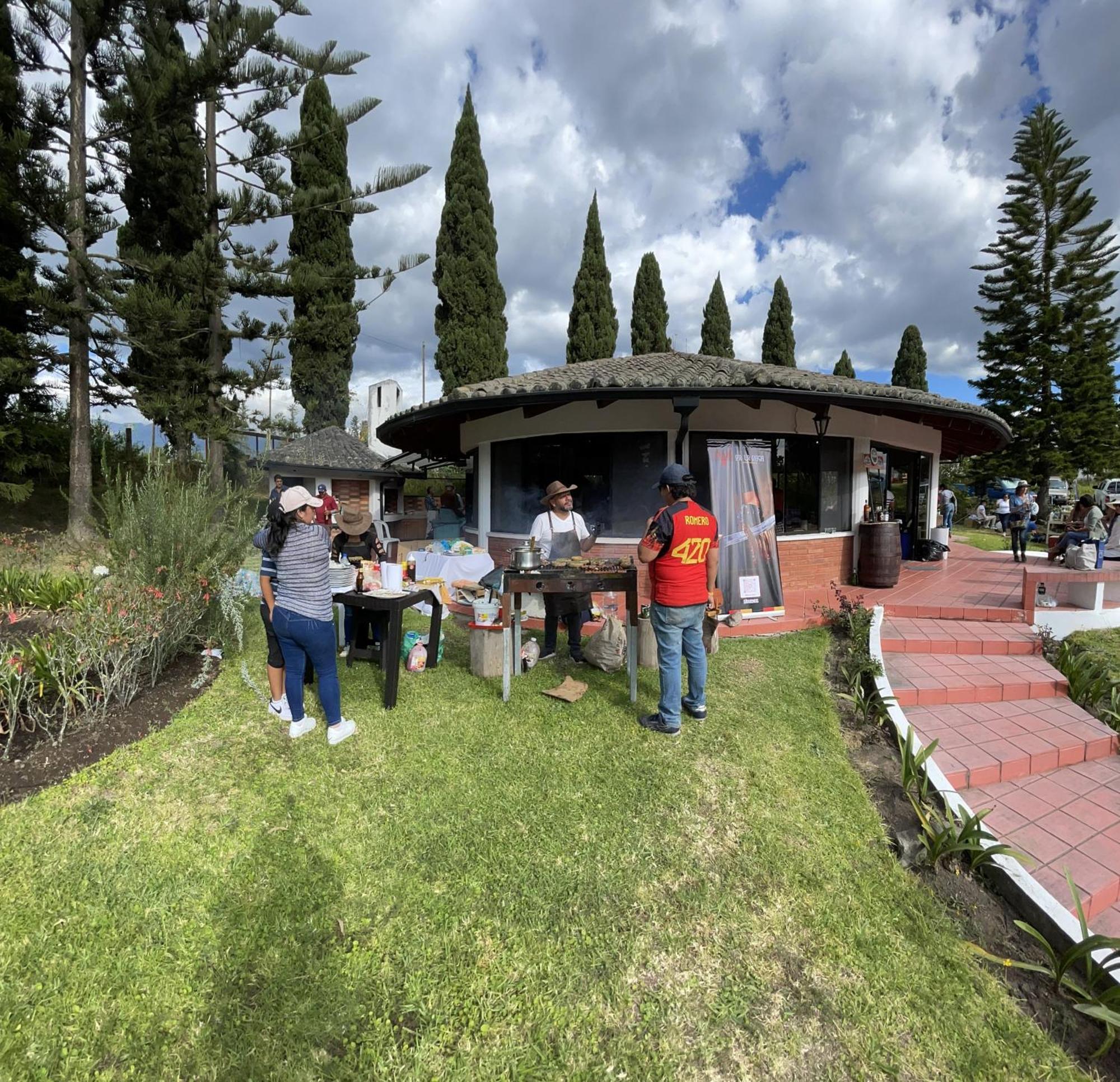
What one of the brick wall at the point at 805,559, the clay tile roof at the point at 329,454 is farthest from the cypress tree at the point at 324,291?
the brick wall at the point at 805,559

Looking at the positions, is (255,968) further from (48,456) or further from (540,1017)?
(48,456)

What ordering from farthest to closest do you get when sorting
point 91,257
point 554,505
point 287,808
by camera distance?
point 91,257 < point 554,505 < point 287,808

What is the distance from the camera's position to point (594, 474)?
7.56m

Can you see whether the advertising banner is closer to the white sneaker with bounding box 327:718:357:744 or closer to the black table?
the black table

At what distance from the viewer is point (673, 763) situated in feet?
11.1

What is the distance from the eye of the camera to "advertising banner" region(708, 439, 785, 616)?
6406mm

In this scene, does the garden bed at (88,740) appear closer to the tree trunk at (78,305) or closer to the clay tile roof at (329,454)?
the tree trunk at (78,305)

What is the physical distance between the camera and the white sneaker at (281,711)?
3.78 m

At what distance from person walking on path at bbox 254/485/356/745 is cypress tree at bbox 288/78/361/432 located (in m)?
13.1

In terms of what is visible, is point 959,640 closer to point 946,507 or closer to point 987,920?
point 987,920

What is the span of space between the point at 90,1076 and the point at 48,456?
13.6 metres

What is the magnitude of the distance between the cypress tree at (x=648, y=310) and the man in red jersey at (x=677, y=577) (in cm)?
2275

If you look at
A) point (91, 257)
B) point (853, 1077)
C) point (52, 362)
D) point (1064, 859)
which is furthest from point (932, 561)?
point (52, 362)

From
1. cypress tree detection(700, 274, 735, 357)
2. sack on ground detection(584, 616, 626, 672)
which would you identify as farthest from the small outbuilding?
cypress tree detection(700, 274, 735, 357)
